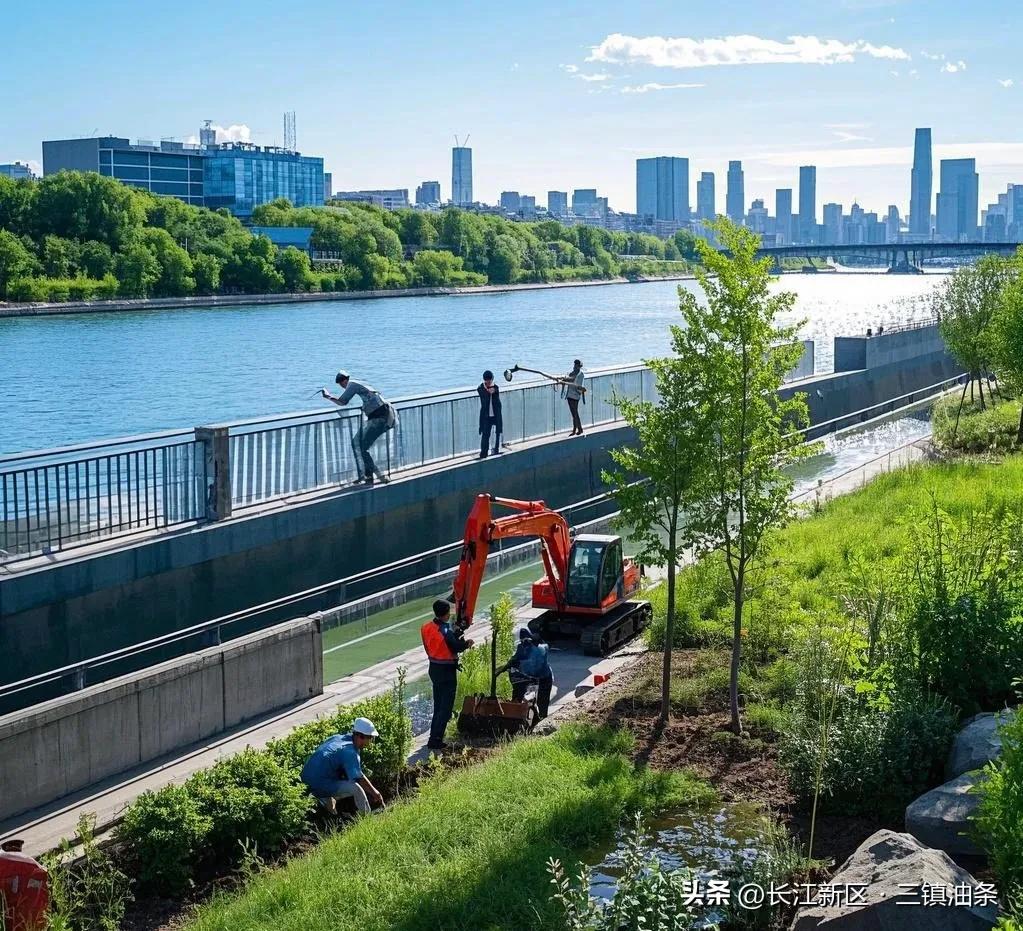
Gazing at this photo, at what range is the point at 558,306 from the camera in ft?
437

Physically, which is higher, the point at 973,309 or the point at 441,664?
the point at 973,309

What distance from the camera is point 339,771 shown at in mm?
11133

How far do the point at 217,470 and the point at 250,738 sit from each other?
6.92 meters

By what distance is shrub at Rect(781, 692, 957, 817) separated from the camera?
35.1ft

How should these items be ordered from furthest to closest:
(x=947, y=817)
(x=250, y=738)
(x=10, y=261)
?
(x=10, y=261), (x=250, y=738), (x=947, y=817)

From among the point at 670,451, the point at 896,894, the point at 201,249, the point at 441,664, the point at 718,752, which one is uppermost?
the point at 201,249

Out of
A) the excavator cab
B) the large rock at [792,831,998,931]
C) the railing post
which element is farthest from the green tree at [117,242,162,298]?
the large rock at [792,831,998,931]

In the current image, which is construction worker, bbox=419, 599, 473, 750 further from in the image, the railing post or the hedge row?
the railing post

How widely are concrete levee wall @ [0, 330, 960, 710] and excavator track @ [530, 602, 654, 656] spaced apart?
3.74 metres

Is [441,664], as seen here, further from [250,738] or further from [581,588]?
[581,588]

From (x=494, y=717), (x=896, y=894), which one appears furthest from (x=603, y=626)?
(x=896, y=894)

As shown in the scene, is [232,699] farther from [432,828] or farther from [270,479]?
[270,479]

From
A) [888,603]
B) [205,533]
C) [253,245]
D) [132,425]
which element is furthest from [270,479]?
[253,245]

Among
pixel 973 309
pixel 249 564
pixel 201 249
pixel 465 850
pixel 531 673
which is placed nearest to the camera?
pixel 465 850
